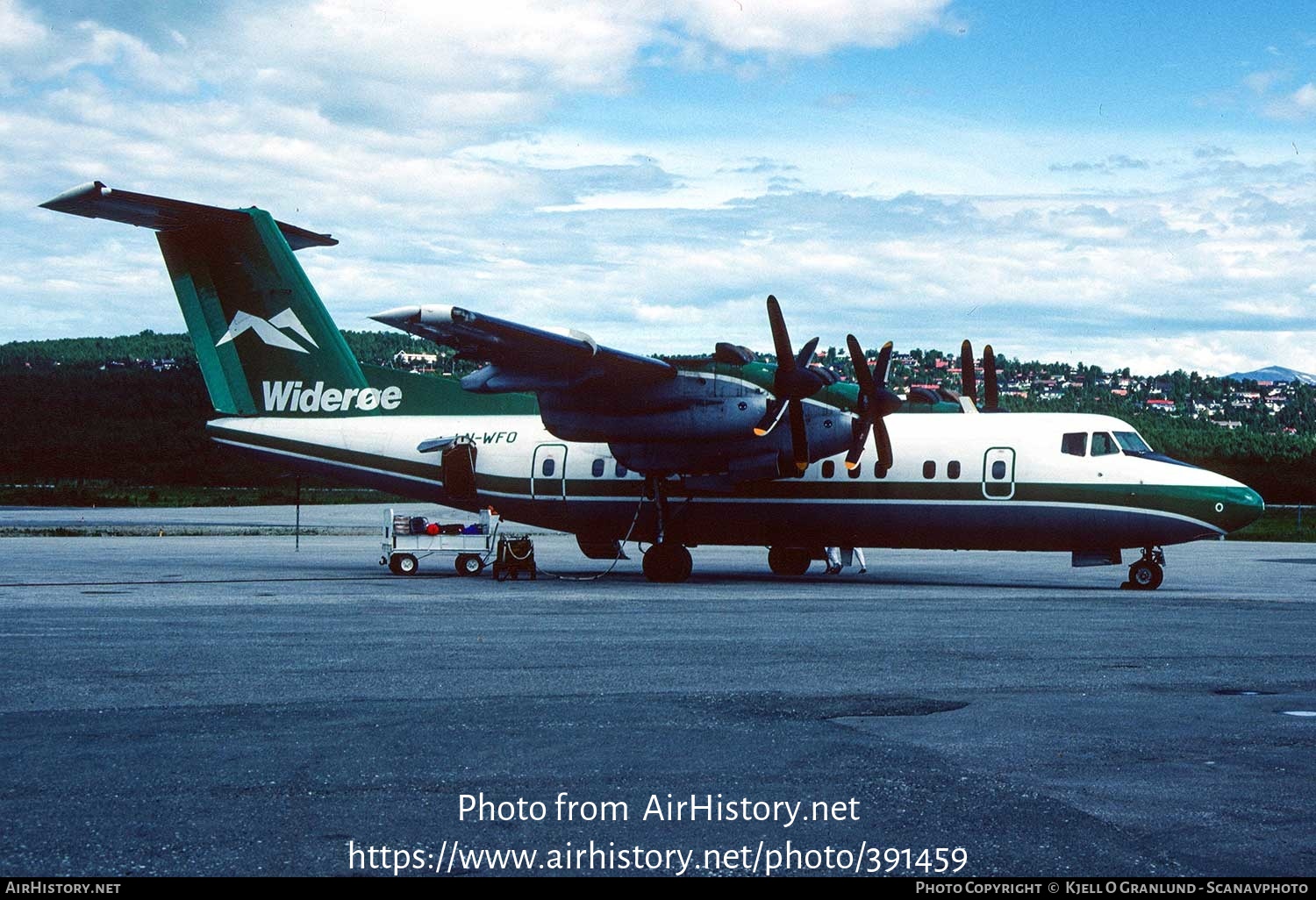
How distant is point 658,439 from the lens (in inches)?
1004

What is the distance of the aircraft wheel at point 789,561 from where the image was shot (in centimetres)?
2855

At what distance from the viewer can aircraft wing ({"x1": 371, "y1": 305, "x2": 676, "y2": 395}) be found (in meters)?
22.0

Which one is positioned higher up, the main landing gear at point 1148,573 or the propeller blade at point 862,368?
the propeller blade at point 862,368

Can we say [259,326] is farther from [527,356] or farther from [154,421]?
[154,421]

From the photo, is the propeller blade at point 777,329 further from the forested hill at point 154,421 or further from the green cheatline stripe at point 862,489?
the forested hill at point 154,421

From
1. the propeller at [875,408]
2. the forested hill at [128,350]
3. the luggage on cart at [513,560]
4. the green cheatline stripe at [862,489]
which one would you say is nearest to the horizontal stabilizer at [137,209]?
the green cheatline stripe at [862,489]

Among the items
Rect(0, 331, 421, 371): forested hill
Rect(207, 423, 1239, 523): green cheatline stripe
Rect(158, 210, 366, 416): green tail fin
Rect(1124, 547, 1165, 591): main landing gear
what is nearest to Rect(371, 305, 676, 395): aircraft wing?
Rect(207, 423, 1239, 523): green cheatline stripe

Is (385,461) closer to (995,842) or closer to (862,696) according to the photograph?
(862,696)

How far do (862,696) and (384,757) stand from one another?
173 inches

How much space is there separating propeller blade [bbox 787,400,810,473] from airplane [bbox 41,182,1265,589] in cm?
5

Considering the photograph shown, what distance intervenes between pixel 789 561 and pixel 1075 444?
6.81 metres

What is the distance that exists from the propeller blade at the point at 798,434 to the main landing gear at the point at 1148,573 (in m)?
6.45

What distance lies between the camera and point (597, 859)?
6211mm

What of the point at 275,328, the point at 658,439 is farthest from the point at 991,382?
the point at 275,328
